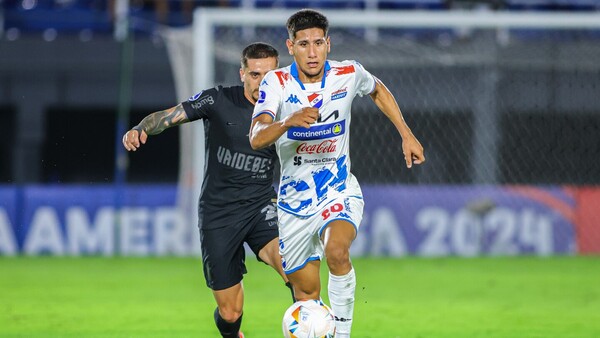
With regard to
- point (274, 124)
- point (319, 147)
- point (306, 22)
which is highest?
point (306, 22)

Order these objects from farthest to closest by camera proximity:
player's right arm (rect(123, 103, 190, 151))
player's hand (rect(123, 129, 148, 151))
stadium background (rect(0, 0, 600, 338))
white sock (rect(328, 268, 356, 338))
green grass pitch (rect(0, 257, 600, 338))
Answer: stadium background (rect(0, 0, 600, 338)) → green grass pitch (rect(0, 257, 600, 338)) → player's right arm (rect(123, 103, 190, 151)) → player's hand (rect(123, 129, 148, 151)) → white sock (rect(328, 268, 356, 338))

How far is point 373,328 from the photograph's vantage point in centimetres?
864

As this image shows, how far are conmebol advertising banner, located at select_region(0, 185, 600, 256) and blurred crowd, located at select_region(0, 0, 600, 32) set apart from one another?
4716 mm

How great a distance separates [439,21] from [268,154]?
25.2 ft

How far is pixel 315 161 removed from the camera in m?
6.39

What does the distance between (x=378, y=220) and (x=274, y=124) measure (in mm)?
10820

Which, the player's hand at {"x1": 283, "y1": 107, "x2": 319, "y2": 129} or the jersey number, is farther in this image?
the jersey number

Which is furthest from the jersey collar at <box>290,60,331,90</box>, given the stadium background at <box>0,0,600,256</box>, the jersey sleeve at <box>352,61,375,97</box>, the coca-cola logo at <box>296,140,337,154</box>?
the stadium background at <box>0,0,600,256</box>

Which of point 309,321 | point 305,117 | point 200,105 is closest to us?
point 305,117

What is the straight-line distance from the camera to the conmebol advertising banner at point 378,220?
16500 millimetres

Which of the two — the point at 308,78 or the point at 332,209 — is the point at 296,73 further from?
the point at 332,209

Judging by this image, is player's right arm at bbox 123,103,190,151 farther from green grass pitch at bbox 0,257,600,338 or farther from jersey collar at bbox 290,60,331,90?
green grass pitch at bbox 0,257,600,338

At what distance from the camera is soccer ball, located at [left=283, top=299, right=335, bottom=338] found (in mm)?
6055

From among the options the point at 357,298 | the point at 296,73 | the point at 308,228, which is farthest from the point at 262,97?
the point at 357,298
